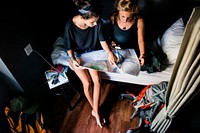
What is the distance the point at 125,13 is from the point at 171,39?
60 centimetres

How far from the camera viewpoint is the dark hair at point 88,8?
1.19 metres

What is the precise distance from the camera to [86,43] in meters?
1.57

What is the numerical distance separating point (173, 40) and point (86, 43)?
86 centimetres

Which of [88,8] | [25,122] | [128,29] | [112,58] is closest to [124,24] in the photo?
[128,29]

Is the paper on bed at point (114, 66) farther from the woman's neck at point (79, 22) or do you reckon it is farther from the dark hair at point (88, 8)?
the dark hair at point (88, 8)

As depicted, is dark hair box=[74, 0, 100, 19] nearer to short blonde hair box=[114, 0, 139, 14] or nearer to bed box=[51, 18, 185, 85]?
short blonde hair box=[114, 0, 139, 14]

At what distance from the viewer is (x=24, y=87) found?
5.05 ft

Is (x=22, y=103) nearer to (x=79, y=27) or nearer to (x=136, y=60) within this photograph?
(x=79, y=27)

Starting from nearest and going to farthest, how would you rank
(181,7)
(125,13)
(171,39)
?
1. (125,13)
2. (171,39)
3. (181,7)

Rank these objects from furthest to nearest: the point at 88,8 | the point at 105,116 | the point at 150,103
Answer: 1. the point at 105,116
2. the point at 150,103
3. the point at 88,8

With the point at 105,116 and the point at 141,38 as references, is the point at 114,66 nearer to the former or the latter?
the point at 141,38

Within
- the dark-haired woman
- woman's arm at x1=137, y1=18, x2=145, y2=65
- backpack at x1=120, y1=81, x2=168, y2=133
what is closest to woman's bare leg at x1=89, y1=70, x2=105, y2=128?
the dark-haired woman

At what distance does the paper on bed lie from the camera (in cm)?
152

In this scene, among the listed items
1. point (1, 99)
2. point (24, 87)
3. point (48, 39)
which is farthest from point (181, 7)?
point (1, 99)
